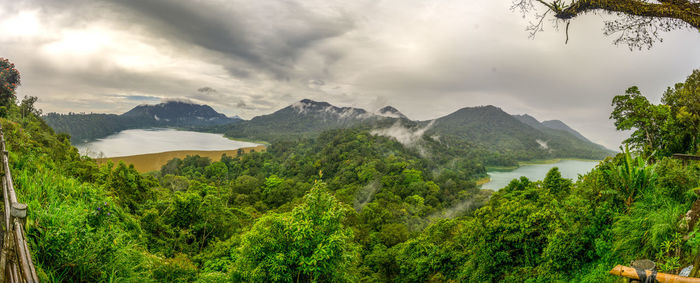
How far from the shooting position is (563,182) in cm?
1406

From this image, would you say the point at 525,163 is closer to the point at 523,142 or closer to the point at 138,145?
the point at 523,142

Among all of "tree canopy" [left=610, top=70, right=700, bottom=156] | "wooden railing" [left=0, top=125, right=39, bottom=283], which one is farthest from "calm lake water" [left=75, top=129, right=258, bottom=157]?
Answer: "tree canopy" [left=610, top=70, right=700, bottom=156]

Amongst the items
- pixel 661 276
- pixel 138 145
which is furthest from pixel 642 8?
pixel 138 145

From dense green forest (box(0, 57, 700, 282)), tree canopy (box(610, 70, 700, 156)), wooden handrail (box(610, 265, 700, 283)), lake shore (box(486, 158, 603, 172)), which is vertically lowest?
lake shore (box(486, 158, 603, 172))

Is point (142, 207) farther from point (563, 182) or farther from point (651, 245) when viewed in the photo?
point (563, 182)

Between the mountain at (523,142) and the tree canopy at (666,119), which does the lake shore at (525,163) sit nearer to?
the mountain at (523,142)

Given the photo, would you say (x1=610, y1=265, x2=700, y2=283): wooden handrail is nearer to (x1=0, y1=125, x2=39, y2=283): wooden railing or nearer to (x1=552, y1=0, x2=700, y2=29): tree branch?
(x1=0, y1=125, x2=39, y2=283): wooden railing

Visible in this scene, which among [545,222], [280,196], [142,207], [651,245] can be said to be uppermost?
[651,245]

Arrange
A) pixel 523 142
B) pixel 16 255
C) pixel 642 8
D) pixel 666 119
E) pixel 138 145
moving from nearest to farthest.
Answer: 1. pixel 16 255
2. pixel 642 8
3. pixel 666 119
4. pixel 138 145
5. pixel 523 142

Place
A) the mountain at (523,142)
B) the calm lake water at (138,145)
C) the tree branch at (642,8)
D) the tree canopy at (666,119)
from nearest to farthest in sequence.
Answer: the tree branch at (642,8)
the tree canopy at (666,119)
the calm lake water at (138,145)
the mountain at (523,142)

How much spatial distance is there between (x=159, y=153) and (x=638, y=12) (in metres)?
78.6

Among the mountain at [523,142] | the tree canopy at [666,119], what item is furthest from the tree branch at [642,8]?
the mountain at [523,142]

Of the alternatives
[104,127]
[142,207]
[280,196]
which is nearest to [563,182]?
[142,207]

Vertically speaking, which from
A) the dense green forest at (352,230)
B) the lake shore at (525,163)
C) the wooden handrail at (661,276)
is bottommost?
the lake shore at (525,163)
